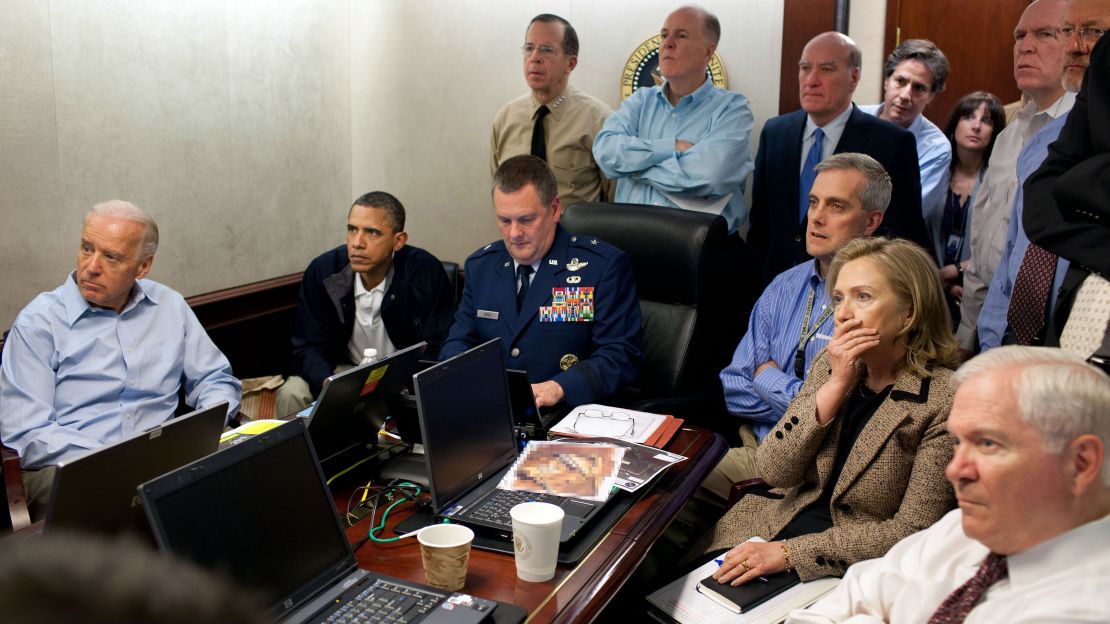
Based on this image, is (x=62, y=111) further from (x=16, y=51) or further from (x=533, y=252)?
(x=533, y=252)

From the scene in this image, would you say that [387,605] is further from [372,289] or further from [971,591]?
[372,289]

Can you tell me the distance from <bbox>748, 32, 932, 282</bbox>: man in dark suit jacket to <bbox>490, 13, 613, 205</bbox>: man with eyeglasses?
783mm

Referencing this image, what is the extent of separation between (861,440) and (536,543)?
87 cm

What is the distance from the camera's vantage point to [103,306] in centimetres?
288

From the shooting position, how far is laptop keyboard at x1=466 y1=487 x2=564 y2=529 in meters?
1.92

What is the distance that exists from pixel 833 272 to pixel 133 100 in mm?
2685

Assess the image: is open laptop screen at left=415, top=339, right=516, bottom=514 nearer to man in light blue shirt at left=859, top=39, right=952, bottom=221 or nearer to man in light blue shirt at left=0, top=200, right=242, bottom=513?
man in light blue shirt at left=0, top=200, right=242, bottom=513

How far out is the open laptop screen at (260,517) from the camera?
4.62ft

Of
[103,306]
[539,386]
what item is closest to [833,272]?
[539,386]

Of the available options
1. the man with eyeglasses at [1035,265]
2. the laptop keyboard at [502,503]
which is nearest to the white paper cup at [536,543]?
the laptop keyboard at [502,503]

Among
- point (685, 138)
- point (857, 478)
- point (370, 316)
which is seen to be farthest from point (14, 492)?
point (685, 138)

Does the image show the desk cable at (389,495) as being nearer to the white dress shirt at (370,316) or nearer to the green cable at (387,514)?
the green cable at (387,514)

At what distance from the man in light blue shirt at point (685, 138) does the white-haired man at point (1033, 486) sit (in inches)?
91.1

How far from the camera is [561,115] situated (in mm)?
4352
